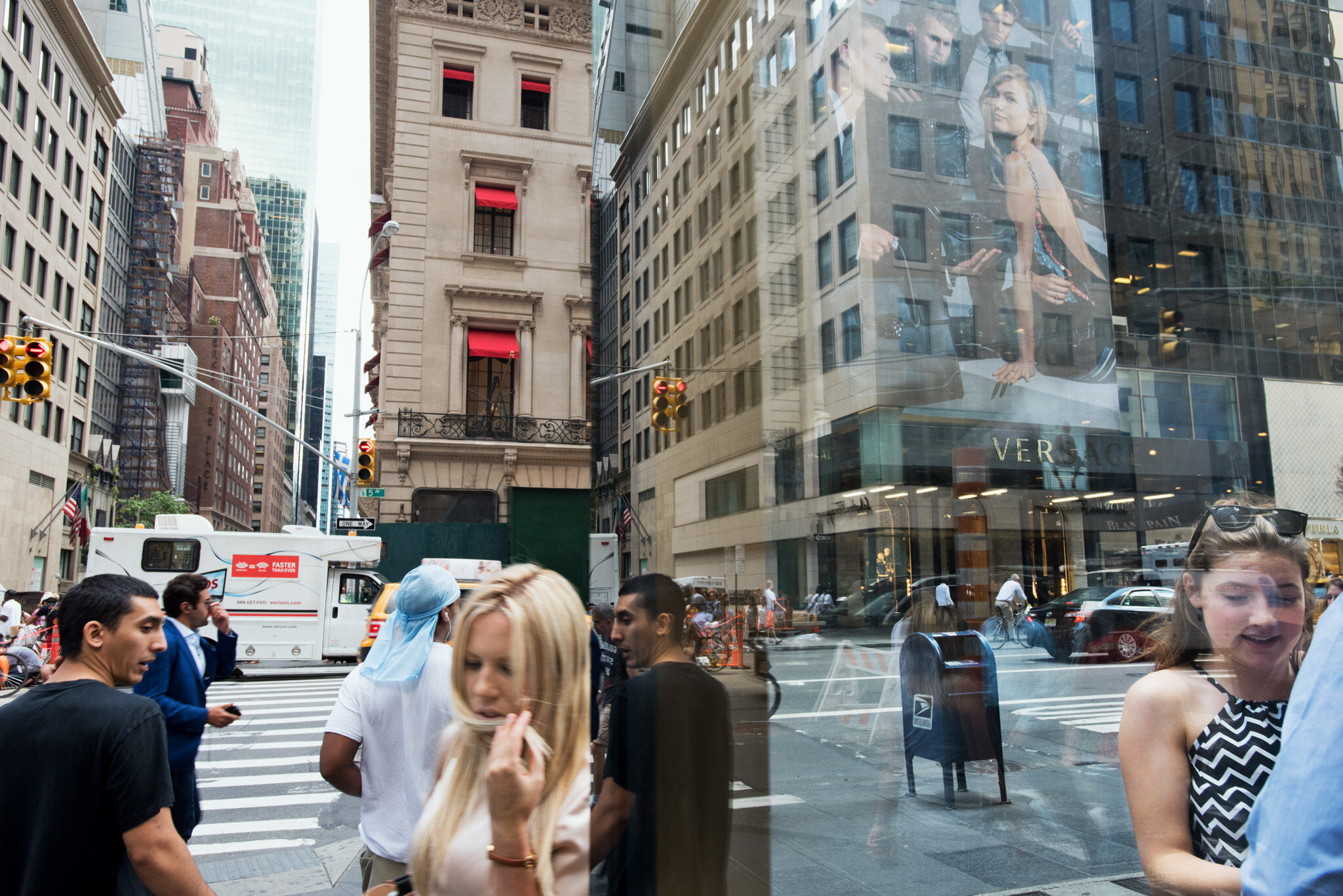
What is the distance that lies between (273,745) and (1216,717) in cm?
1057

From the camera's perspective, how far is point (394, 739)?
9.46ft

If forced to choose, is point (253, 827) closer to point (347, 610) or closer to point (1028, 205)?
point (1028, 205)

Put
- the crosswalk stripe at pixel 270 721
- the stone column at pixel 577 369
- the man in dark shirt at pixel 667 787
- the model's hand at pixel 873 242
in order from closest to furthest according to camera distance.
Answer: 1. the man in dark shirt at pixel 667 787
2. the stone column at pixel 577 369
3. the model's hand at pixel 873 242
4. the crosswalk stripe at pixel 270 721

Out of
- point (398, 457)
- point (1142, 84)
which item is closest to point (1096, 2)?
point (1142, 84)

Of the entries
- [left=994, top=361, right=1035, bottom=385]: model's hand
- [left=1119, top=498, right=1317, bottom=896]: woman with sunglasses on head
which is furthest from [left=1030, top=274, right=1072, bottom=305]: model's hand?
[left=1119, top=498, right=1317, bottom=896]: woman with sunglasses on head

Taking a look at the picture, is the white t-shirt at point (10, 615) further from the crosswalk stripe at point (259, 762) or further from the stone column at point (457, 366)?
the stone column at point (457, 366)

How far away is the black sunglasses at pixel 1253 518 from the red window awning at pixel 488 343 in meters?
3.60

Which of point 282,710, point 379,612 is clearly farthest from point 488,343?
point 379,612

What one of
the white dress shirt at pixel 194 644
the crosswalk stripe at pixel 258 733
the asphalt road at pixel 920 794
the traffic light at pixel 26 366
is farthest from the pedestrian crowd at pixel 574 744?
the traffic light at pixel 26 366

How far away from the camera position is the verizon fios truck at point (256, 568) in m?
17.5

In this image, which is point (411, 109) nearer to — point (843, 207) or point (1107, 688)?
point (843, 207)

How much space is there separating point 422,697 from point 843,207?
295 centimetres

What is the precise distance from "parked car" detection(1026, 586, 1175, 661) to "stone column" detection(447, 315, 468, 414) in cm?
331

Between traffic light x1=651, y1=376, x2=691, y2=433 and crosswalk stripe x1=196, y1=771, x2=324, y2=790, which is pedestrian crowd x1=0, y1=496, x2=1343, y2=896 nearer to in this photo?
traffic light x1=651, y1=376, x2=691, y2=433
